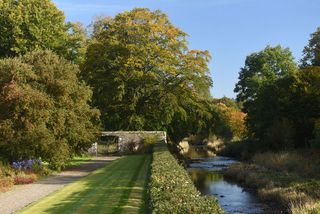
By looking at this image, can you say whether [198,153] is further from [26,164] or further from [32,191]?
[32,191]

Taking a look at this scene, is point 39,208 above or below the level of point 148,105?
below

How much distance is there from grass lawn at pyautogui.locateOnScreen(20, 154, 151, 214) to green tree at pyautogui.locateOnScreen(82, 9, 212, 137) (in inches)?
980

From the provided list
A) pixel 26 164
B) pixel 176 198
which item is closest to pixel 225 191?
pixel 26 164

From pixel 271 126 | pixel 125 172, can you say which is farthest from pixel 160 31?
pixel 125 172

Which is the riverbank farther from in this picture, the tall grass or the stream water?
the stream water

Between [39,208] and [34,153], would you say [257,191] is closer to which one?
[34,153]

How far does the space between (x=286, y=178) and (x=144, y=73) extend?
24824 mm

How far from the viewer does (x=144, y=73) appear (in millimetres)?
49375

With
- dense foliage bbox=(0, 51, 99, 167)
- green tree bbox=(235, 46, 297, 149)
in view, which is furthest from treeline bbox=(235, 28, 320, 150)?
dense foliage bbox=(0, 51, 99, 167)

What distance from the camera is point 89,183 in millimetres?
22109

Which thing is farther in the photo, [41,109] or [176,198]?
[41,109]

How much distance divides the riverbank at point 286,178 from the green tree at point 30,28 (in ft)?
81.7

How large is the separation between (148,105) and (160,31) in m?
8.21

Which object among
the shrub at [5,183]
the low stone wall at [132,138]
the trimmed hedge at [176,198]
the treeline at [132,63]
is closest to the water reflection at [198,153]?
the treeline at [132,63]
